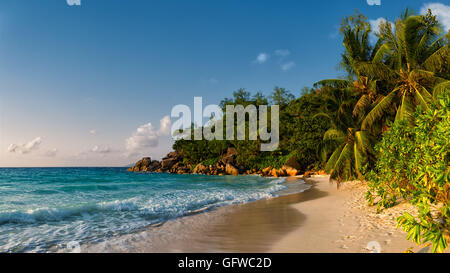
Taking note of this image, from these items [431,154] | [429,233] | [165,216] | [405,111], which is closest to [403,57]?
[405,111]

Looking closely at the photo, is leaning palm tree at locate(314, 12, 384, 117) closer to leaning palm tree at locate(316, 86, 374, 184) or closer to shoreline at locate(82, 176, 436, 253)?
leaning palm tree at locate(316, 86, 374, 184)

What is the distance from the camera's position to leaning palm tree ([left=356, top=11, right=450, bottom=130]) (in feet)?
38.1

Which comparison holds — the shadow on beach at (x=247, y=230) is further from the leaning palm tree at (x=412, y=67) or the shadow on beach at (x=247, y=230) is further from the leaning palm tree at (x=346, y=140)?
the leaning palm tree at (x=412, y=67)

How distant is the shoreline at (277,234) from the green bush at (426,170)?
570mm

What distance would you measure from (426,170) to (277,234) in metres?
3.31

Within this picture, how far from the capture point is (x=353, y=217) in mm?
7000

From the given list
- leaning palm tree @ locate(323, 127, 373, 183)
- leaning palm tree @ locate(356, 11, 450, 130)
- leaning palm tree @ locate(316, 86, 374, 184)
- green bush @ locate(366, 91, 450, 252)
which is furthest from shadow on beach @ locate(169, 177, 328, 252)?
leaning palm tree @ locate(356, 11, 450, 130)

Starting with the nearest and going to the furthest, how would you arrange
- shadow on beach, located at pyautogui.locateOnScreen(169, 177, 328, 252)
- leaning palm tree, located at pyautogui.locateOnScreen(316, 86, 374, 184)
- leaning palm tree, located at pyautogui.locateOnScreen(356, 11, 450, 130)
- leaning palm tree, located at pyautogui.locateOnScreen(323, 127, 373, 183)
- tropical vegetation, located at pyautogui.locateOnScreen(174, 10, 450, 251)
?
shadow on beach, located at pyautogui.locateOnScreen(169, 177, 328, 252)
tropical vegetation, located at pyautogui.locateOnScreen(174, 10, 450, 251)
leaning palm tree, located at pyautogui.locateOnScreen(356, 11, 450, 130)
leaning palm tree, located at pyautogui.locateOnScreen(323, 127, 373, 183)
leaning palm tree, located at pyautogui.locateOnScreen(316, 86, 374, 184)

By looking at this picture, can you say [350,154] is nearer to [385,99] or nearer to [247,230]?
[385,99]

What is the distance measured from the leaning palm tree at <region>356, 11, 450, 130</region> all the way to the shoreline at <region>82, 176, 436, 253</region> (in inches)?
254

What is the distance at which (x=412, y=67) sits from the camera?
12.3 metres

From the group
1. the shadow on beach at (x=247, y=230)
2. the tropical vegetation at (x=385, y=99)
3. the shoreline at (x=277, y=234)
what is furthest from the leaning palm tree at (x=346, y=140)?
the shadow on beach at (x=247, y=230)

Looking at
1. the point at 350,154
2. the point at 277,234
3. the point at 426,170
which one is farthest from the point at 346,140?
the point at 426,170
